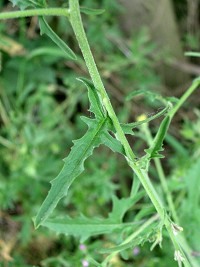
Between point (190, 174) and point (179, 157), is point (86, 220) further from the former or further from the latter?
point (179, 157)

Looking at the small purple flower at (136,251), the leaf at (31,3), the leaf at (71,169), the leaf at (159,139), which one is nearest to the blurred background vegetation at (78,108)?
the small purple flower at (136,251)

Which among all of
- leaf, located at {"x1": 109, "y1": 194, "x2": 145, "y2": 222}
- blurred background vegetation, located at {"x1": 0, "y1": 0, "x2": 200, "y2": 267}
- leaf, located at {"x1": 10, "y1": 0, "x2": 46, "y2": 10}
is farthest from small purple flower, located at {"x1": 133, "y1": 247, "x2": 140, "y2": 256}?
leaf, located at {"x1": 10, "y1": 0, "x2": 46, "y2": 10}

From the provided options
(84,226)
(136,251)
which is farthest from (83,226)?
(136,251)

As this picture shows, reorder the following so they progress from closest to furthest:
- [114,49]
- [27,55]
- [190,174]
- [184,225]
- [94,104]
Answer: [94,104]
[184,225]
[190,174]
[27,55]
[114,49]

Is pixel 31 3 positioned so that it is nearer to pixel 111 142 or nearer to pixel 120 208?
pixel 111 142

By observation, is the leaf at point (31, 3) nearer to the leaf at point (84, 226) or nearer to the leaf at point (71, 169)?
the leaf at point (71, 169)

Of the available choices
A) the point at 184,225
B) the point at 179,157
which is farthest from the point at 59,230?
the point at 179,157

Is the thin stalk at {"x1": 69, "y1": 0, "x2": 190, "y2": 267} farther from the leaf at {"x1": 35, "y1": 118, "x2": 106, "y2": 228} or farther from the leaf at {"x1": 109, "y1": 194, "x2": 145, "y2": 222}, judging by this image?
the leaf at {"x1": 109, "y1": 194, "x2": 145, "y2": 222}
